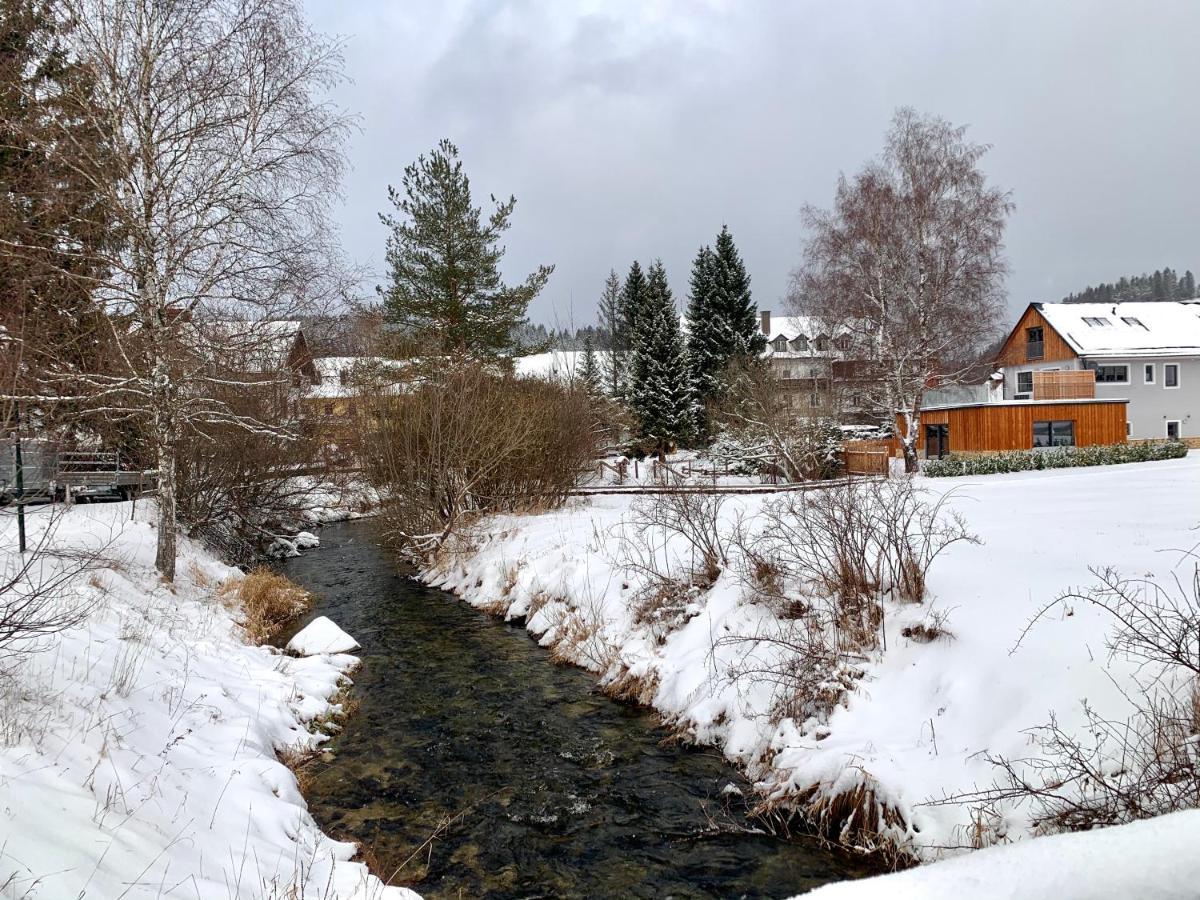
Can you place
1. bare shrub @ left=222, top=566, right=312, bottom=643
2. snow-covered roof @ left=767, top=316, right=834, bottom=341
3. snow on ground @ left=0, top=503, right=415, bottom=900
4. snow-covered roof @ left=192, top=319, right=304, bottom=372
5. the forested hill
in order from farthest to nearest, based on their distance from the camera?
the forested hill < snow-covered roof @ left=767, top=316, right=834, bottom=341 < bare shrub @ left=222, top=566, right=312, bottom=643 < snow-covered roof @ left=192, top=319, right=304, bottom=372 < snow on ground @ left=0, top=503, right=415, bottom=900

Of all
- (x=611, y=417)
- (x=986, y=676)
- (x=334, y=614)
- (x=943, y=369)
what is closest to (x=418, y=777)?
(x=986, y=676)

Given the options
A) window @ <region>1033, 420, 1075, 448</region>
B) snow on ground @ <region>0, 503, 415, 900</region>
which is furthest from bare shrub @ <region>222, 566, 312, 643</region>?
window @ <region>1033, 420, 1075, 448</region>

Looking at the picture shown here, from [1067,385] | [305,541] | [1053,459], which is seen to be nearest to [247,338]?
[305,541]

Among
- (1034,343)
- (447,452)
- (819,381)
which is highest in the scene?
(1034,343)

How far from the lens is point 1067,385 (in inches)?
1145

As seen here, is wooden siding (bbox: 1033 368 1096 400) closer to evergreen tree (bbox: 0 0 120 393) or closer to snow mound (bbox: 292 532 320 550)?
snow mound (bbox: 292 532 320 550)

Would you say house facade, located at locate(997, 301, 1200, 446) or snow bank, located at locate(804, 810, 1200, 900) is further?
house facade, located at locate(997, 301, 1200, 446)

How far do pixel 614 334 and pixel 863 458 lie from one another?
27.0 metres

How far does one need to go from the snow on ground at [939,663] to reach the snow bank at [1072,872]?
0.30ft

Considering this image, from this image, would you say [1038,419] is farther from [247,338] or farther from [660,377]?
[247,338]

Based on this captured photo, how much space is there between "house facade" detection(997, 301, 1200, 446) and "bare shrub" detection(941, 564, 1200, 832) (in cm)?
3471

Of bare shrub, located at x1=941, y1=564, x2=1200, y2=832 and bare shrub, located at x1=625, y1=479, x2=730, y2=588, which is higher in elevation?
bare shrub, located at x1=625, y1=479, x2=730, y2=588

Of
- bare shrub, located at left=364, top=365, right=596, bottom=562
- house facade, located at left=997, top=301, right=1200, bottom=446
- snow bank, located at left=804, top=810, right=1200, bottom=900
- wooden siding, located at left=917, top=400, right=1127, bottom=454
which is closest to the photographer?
snow bank, located at left=804, top=810, right=1200, bottom=900

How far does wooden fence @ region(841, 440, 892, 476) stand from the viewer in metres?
24.6
